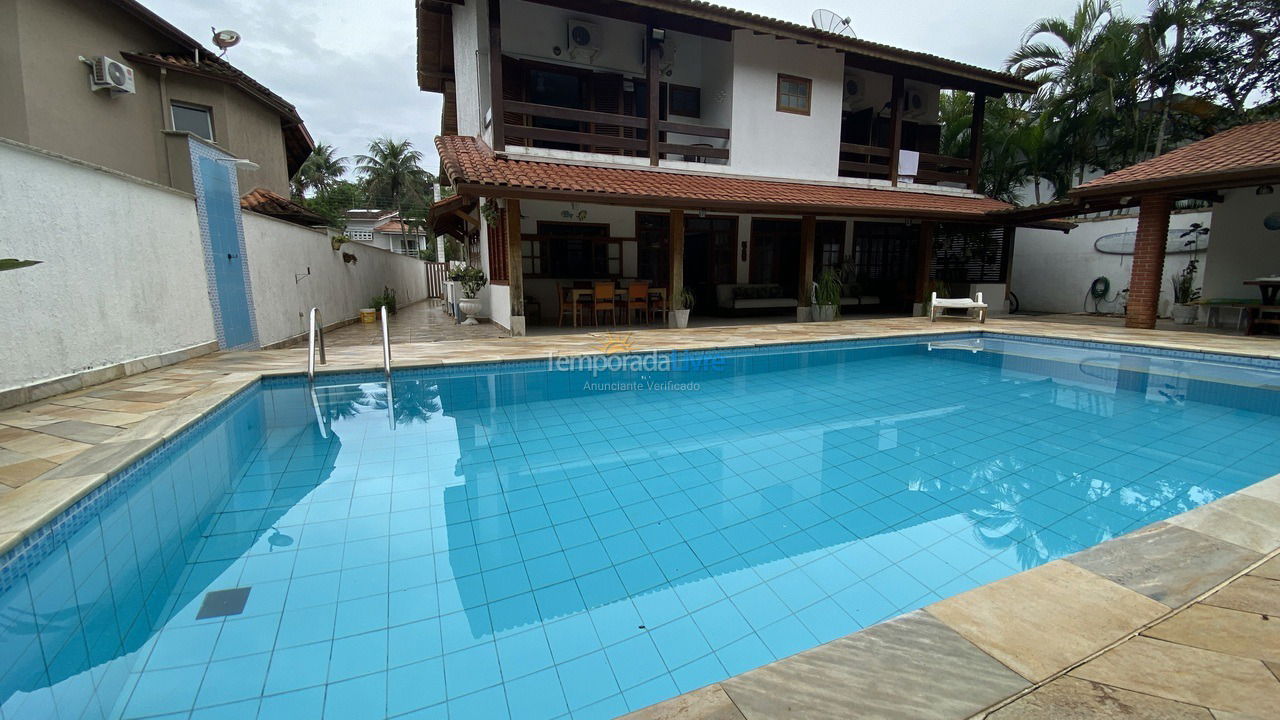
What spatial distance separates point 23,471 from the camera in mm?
3209

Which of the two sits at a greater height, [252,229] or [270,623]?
→ [252,229]

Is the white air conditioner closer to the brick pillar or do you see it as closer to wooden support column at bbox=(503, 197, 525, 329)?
the brick pillar

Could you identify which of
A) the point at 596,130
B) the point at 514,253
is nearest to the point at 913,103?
the point at 596,130

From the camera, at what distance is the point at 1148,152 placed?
51.5 feet

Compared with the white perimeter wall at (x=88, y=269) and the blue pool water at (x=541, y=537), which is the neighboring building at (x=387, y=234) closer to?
the white perimeter wall at (x=88, y=269)

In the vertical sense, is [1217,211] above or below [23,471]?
above

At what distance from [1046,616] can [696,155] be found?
11837 millimetres

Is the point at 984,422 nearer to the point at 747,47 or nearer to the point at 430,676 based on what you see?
the point at 430,676

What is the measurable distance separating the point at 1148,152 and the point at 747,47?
1332 cm

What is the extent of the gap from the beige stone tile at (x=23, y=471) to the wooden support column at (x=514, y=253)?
642 cm

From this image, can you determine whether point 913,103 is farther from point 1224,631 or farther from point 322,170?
point 322,170

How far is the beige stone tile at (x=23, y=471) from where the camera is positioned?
3.07 meters

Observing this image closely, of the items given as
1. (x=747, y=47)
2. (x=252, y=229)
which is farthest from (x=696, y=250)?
(x=252, y=229)

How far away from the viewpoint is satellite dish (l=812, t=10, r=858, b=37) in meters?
13.1
